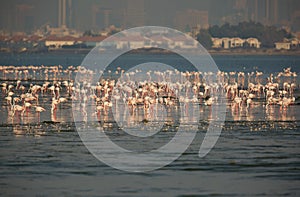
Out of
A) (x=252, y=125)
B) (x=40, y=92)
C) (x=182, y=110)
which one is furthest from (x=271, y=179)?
(x=40, y=92)

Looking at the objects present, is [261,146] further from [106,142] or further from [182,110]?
[182,110]

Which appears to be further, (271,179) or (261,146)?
(261,146)

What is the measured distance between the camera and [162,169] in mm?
22500

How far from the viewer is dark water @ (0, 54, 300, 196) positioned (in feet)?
65.5

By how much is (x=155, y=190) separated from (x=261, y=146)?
7.48 m

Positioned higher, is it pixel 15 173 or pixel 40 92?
pixel 40 92

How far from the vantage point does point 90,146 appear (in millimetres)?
26438

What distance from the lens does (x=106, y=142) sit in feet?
90.1

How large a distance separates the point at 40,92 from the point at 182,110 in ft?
52.2

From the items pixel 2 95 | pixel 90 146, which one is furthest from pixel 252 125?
pixel 2 95

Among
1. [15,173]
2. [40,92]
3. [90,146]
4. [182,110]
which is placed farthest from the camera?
[40,92]

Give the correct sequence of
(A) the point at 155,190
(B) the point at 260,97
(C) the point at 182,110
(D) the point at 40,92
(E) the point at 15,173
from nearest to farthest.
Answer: (A) the point at 155,190, (E) the point at 15,173, (C) the point at 182,110, (B) the point at 260,97, (D) the point at 40,92

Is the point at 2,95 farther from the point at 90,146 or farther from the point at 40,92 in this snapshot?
the point at 90,146

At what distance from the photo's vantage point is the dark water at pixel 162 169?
1995cm
